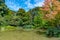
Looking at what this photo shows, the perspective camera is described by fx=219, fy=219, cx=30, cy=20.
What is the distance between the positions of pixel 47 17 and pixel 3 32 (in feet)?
9.06

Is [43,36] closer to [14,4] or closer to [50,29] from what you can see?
[50,29]

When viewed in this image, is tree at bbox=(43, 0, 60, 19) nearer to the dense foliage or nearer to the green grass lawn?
the dense foliage

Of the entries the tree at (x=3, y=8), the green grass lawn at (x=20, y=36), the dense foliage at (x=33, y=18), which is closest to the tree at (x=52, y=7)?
the dense foliage at (x=33, y=18)

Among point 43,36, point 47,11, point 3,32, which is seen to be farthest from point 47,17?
point 3,32

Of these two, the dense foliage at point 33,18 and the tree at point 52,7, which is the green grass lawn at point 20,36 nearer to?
the dense foliage at point 33,18

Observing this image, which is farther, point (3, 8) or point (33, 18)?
point (3, 8)

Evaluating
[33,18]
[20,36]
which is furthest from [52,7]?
[33,18]

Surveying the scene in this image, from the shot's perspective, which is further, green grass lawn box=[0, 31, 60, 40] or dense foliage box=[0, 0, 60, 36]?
dense foliage box=[0, 0, 60, 36]

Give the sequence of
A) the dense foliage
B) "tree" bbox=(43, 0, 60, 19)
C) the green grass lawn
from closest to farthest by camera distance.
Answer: the green grass lawn < "tree" bbox=(43, 0, 60, 19) < the dense foliage

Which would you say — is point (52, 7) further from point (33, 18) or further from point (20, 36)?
point (33, 18)

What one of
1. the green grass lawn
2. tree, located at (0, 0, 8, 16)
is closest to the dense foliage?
tree, located at (0, 0, 8, 16)

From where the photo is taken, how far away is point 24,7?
15.9 m

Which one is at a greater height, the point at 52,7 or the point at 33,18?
the point at 52,7

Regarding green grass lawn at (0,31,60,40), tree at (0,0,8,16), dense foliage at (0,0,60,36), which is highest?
tree at (0,0,8,16)
